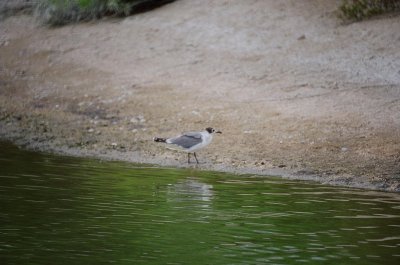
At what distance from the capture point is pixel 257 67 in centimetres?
1859

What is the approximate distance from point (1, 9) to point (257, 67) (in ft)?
32.8

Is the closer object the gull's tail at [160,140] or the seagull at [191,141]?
the seagull at [191,141]

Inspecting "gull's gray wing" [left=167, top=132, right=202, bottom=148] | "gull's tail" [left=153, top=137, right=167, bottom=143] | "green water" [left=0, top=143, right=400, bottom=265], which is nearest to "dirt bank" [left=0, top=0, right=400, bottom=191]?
"gull's tail" [left=153, top=137, right=167, bottom=143]

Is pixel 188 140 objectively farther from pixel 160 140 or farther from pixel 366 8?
pixel 366 8

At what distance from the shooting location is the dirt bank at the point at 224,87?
14.1m

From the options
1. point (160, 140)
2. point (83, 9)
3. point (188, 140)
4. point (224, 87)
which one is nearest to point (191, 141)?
point (188, 140)

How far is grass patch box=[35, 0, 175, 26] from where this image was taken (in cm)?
2320

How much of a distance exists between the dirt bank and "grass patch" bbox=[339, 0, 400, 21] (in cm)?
37

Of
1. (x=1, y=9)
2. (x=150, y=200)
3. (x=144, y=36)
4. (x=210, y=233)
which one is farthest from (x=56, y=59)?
(x=210, y=233)

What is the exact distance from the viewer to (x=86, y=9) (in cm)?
2338

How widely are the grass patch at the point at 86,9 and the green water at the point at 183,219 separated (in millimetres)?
11135

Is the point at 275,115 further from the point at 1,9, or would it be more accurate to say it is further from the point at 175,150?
the point at 1,9

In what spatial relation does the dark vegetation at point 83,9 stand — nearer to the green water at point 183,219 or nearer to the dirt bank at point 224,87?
the dirt bank at point 224,87

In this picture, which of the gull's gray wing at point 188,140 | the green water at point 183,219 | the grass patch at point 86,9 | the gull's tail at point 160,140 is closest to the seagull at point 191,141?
the gull's gray wing at point 188,140
